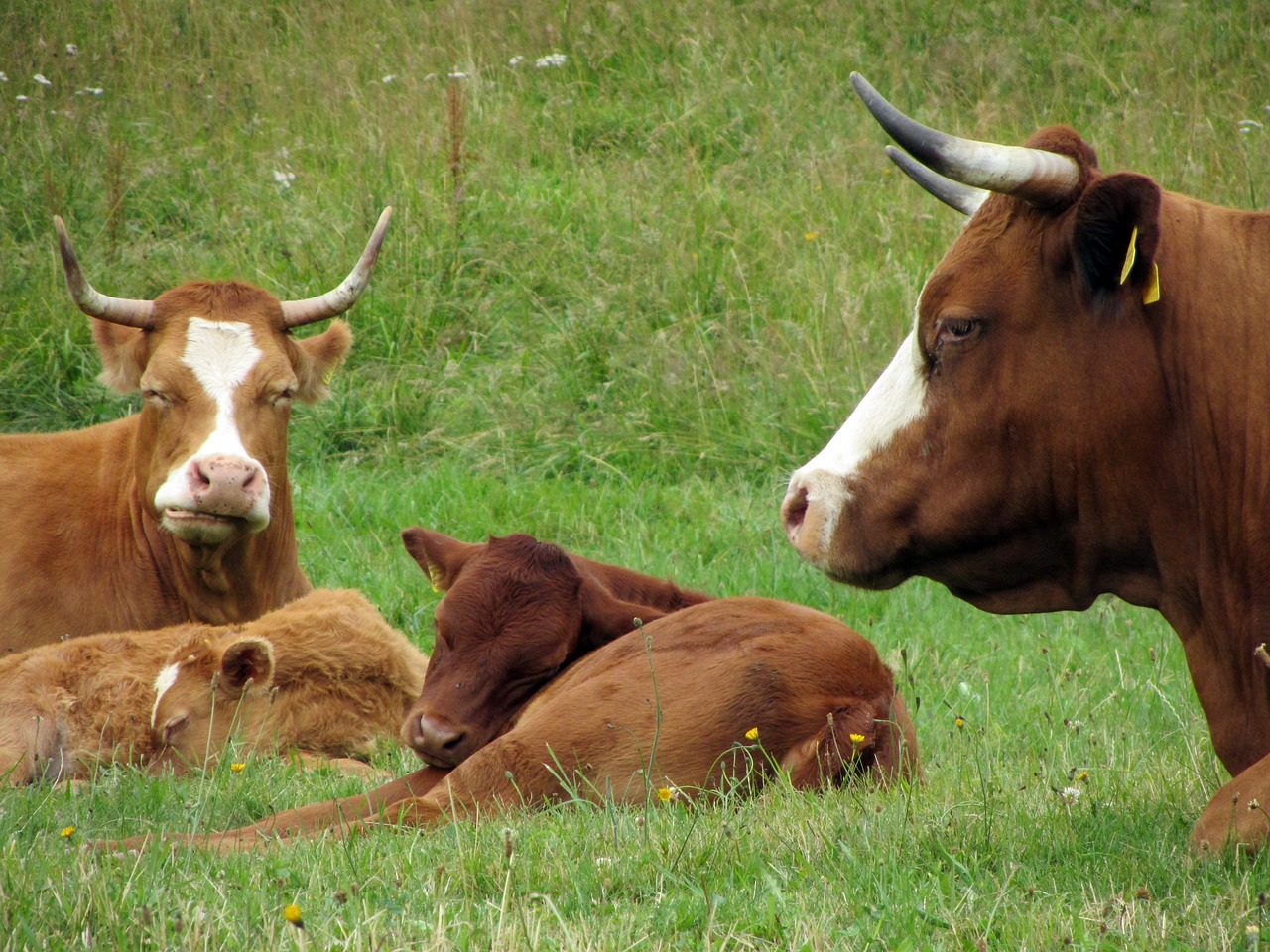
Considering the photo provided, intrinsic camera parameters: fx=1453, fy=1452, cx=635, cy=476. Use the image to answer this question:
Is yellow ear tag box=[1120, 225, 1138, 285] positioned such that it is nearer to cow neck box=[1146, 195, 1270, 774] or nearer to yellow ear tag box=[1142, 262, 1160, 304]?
yellow ear tag box=[1142, 262, 1160, 304]

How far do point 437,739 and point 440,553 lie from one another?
793mm

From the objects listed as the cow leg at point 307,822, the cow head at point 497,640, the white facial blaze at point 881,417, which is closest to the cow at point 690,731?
the cow leg at point 307,822

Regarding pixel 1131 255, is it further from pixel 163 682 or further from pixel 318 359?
pixel 318 359

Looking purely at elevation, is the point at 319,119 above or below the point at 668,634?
above

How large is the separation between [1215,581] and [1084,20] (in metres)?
12.4

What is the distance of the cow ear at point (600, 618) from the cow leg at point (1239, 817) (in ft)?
5.81

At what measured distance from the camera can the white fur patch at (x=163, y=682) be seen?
482 centimetres

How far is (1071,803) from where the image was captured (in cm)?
339

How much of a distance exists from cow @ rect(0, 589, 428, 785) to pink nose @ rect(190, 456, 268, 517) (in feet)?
1.44

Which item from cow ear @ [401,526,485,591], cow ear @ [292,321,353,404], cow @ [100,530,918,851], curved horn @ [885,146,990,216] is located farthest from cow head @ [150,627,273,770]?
curved horn @ [885,146,990,216]

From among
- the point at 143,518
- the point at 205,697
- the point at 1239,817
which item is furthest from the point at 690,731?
the point at 143,518

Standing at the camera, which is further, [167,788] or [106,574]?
[106,574]

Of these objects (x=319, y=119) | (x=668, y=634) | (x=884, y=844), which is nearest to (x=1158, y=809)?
(x=884, y=844)

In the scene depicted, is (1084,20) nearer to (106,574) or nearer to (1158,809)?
(106,574)
